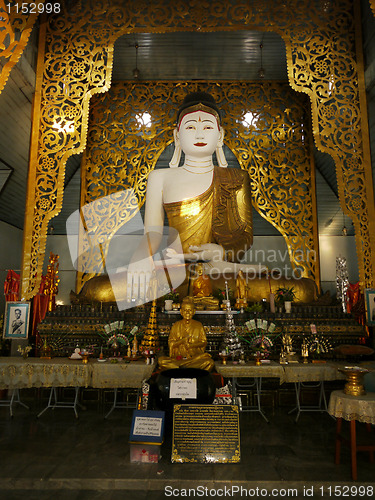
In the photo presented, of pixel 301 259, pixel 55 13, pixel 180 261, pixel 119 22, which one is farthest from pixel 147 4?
pixel 301 259

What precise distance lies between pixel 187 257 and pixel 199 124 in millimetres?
2533

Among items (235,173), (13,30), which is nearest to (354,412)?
(235,173)

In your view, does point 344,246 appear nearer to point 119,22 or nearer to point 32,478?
point 119,22

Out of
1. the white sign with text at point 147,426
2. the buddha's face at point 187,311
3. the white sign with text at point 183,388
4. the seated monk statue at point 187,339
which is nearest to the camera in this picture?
the white sign with text at point 147,426

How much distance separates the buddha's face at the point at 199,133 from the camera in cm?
743

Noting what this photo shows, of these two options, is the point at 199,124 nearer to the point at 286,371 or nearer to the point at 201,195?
the point at 201,195

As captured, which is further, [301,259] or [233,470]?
[301,259]

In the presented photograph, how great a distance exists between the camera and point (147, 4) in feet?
20.8

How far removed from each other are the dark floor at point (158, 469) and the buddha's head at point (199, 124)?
16.7 feet

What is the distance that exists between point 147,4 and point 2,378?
580 cm

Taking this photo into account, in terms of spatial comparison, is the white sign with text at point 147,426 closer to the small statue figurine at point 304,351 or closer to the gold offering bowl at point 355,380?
the gold offering bowl at point 355,380

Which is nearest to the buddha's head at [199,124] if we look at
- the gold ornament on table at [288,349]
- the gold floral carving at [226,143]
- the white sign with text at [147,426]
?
the gold floral carving at [226,143]

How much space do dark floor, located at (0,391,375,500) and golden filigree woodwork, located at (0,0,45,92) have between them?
417 cm

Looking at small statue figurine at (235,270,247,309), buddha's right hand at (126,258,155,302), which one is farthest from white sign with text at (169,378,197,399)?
Result: buddha's right hand at (126,258,155,302)
